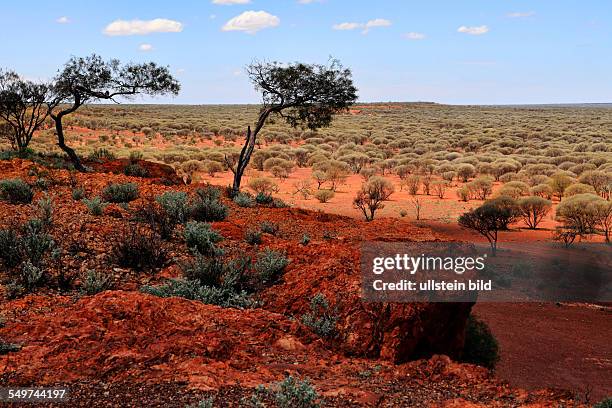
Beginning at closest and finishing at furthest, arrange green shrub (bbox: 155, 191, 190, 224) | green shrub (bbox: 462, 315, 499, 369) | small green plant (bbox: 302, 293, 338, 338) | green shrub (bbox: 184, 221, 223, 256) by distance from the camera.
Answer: small green plant (bbox: 302, 293, 338, 338) → green shrub (bbox: 462, 315, 499, 369) → green shrub (bbox: 184, 221, 223, 256) → green shrub (bbox: 155, 191, 190, 224)

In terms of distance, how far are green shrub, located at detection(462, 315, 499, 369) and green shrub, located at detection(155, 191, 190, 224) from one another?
5230 millimetres

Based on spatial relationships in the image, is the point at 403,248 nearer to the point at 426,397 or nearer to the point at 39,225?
the point at 426,397

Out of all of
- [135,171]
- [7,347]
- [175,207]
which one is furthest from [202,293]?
[135,171]

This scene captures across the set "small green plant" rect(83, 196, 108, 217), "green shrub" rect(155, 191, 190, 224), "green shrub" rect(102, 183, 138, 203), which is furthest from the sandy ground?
"green shrub" rect(102, 183, 138, 203)

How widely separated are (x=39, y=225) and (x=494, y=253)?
1136cm

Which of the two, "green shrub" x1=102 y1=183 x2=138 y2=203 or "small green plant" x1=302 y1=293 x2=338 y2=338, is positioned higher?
"green shrub" x1=102 y1=183 x2=138 y2=203

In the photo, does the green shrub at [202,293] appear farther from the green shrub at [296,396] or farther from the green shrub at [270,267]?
the green shrub at [296,396]

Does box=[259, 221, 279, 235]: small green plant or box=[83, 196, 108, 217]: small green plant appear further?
box=[259, 221, 279, 235]: small green plant

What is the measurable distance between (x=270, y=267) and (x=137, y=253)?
1.85 metres

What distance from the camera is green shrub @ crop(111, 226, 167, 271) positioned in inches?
277

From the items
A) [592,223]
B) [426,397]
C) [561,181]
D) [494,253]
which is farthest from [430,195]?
[426,397]

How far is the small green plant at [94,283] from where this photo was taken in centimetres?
618

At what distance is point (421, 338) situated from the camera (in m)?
6.04

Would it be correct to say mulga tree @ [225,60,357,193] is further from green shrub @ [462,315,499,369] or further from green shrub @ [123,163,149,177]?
green shrub @ [462,315,499,369]
